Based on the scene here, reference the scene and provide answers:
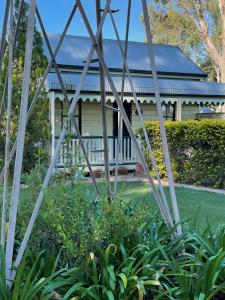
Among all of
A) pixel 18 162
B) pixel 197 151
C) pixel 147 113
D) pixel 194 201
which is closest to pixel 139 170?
pixel 197 151

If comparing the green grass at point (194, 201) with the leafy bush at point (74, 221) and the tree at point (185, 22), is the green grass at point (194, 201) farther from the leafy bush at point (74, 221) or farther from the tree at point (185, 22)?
the tree at point (185, 22)

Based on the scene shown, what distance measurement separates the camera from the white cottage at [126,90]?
48.3 feet

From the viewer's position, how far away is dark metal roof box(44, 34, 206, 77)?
1831 cm

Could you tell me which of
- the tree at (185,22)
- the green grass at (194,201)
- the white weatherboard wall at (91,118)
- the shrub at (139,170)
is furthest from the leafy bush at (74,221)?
the tree at (185,22)

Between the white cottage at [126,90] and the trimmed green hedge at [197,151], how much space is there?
2245 mm

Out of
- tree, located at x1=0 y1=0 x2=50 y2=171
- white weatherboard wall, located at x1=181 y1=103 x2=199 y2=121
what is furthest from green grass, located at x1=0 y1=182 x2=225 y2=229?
white weatherboard wall, located at x1=181 y1=103 x2=199 y2=121

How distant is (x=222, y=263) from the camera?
3.37 meters

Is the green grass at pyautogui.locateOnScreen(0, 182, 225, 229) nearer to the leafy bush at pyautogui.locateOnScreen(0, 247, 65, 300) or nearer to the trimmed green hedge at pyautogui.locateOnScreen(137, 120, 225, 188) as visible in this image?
the trimmed green hedge at pyautogui.locateOnScreen(137, 120, 225, 188)

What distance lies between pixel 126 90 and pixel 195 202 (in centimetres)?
672

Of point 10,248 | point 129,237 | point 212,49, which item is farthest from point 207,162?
point 212,49

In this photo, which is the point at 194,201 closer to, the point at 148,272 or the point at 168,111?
the point at 148,272

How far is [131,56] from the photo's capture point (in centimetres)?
2042

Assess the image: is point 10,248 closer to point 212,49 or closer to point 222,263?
point 222,263

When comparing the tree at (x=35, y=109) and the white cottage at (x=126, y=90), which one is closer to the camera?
the tree at (x=35, y=109)
